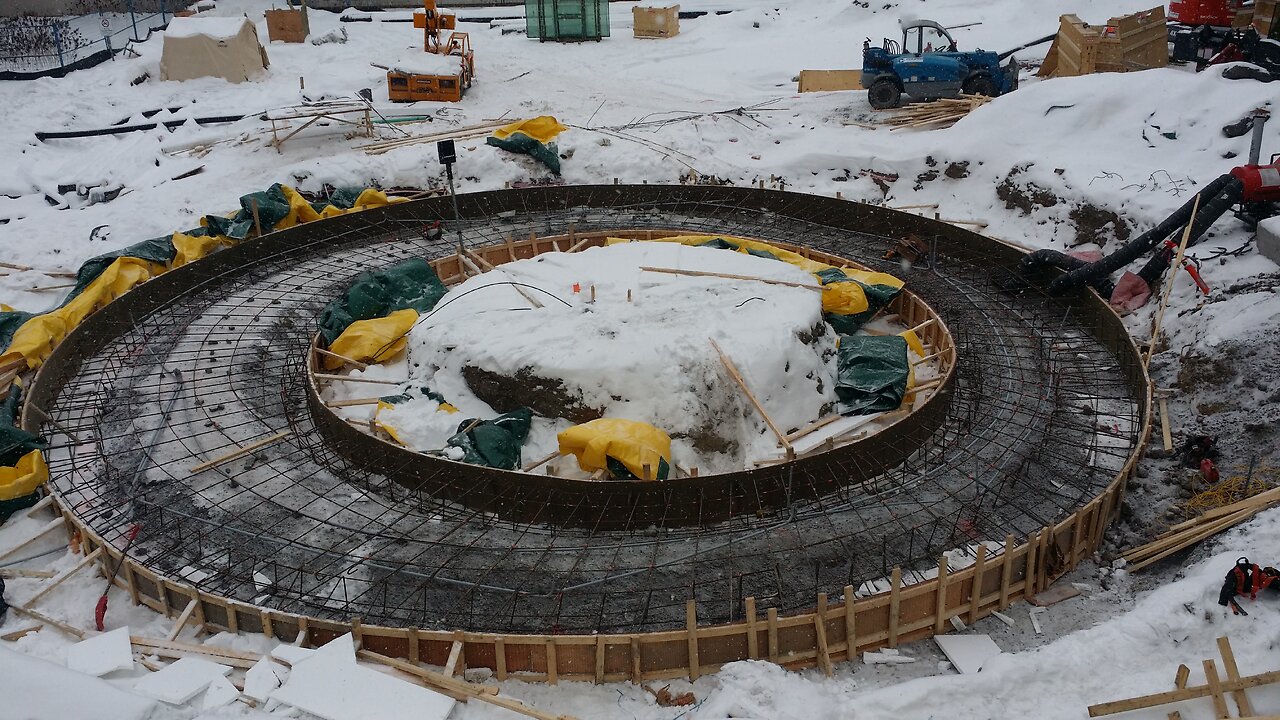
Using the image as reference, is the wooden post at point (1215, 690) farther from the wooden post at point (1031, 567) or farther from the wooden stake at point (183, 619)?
the wooden stake at point (183, 619)

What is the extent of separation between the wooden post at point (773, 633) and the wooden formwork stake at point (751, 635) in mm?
137

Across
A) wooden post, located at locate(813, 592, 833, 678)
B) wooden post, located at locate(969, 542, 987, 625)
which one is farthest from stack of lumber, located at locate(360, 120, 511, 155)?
wooden post, located at locate(969, 542, 987, 625)

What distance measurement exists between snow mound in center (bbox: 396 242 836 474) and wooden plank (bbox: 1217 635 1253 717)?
6.34m

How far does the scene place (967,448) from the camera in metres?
13.7

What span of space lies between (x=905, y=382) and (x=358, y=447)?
8.14m

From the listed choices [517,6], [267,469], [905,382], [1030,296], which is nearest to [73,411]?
[267,469]

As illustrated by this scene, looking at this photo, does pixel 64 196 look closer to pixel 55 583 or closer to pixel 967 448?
pixel 55 583

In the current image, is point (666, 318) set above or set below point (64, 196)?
below

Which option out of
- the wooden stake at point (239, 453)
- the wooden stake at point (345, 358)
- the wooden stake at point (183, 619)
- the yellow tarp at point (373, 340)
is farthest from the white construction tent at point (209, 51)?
the wooden stake at point (183, 619)

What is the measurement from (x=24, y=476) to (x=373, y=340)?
18.1 feet

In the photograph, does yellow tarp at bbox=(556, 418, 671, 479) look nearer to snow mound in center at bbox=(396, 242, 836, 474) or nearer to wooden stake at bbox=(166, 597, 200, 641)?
snow mound in center at bbox=(396, 242, 836, 474)

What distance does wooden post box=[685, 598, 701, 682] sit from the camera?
9695 mm

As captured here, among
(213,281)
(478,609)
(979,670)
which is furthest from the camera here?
(213,281)

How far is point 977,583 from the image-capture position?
35.0ft
